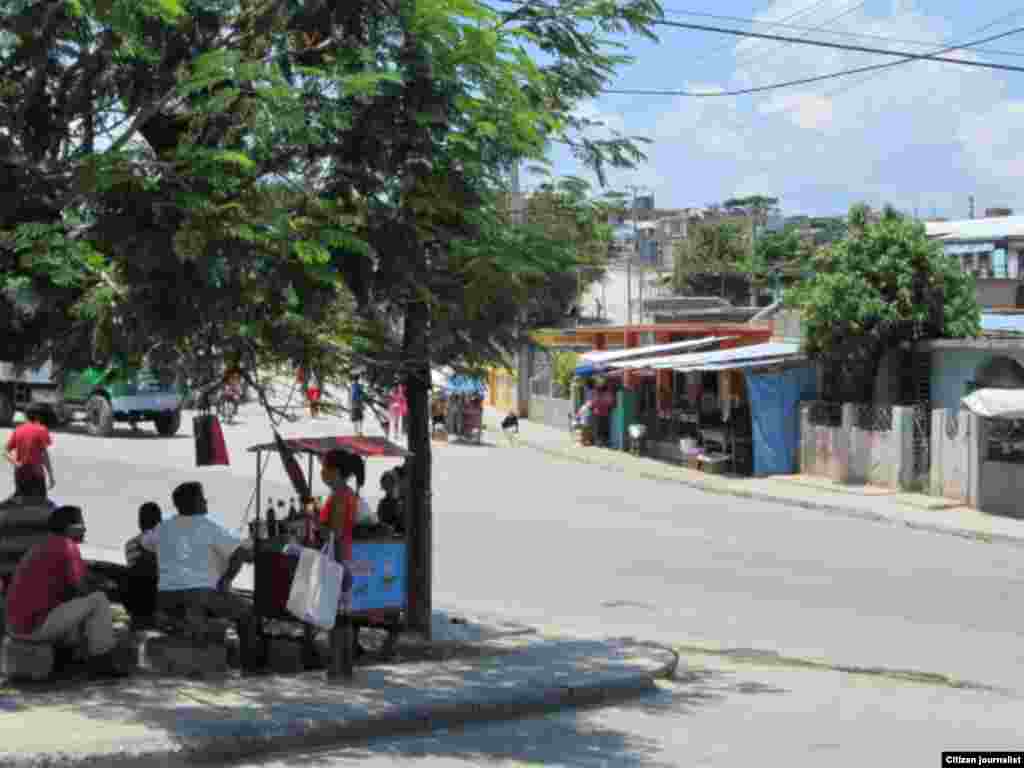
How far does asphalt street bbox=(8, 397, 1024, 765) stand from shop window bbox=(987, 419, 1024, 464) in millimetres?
2765

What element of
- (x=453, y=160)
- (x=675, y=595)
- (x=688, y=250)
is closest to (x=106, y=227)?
(x=453, y=160)

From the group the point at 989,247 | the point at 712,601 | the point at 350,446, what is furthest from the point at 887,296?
the point at 350,446

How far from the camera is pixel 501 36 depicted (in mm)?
9953

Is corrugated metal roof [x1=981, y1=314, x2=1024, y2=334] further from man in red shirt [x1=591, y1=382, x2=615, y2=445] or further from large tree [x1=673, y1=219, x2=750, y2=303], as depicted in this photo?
large tree [x1=673, y1=219, x2=750, y2=303]

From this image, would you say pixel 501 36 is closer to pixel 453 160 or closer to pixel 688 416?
pixel 453 160

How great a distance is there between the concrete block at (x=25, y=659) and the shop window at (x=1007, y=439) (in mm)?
18291

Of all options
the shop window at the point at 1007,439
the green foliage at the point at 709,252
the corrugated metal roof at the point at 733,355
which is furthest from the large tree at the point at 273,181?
the green foliage at the point at 709,252

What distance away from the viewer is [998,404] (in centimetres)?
2275

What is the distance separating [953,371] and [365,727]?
2017 cm

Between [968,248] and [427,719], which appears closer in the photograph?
[427,719]

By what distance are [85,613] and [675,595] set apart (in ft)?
25.7

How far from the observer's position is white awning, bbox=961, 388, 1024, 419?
22.6 metres

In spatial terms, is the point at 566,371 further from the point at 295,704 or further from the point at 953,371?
the point at 295,704

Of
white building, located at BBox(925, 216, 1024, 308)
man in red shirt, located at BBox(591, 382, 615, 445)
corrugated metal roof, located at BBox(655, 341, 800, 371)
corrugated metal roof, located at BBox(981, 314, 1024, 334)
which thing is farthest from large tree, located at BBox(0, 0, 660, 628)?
white building, located at BBox(925, 216, 1024, 308)
